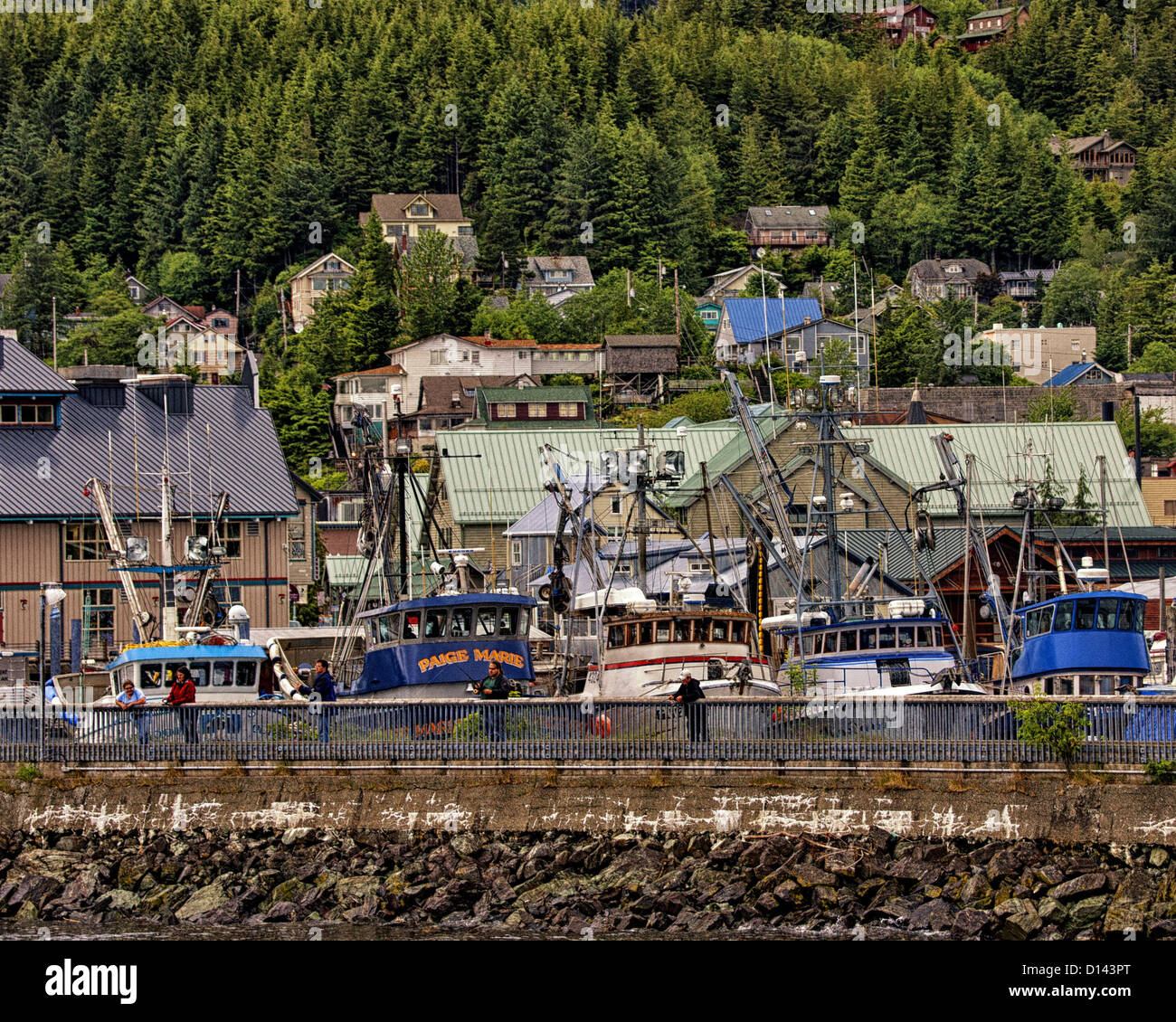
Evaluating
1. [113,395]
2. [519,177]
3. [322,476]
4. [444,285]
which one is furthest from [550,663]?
[519,177]

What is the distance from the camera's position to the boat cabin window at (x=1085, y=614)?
41.0 m

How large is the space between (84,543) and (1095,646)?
99.7 ft

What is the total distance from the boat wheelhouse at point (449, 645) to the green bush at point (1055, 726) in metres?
12.4

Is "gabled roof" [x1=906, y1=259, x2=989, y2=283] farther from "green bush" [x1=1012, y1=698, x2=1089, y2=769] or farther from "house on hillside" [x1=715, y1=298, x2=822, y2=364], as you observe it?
"green bush" [x1=1012, y1=698, x2=1089, y2=769]

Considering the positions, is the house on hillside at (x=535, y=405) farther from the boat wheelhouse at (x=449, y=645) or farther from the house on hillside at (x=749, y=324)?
the boat wheelhouse at (x=449, y=645)

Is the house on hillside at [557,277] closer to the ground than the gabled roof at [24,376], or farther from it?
farther from it

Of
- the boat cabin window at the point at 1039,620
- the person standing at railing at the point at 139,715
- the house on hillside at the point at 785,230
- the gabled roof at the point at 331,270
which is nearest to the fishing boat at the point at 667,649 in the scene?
the boat cabin window at the point at 1039,620

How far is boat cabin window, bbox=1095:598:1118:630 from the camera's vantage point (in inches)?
1609

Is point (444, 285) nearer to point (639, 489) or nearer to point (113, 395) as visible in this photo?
point (113, 395)

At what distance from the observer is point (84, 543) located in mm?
58812

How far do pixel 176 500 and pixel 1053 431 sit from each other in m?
39.1

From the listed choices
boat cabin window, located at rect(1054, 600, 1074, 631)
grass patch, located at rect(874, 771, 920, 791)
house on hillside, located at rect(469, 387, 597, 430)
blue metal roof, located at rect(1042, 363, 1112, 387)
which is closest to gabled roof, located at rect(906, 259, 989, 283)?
blue metal roof, located at rect(1042, 363, 1112, 387)

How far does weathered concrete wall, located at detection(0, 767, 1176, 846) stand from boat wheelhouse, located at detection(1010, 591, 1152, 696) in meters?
6.24

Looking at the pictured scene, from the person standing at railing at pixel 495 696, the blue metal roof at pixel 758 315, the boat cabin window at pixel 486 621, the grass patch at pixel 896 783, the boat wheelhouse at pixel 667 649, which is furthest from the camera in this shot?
the blue metal roof at pixel 758 315
